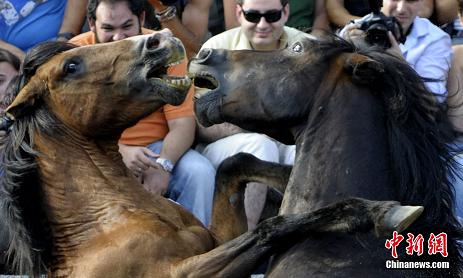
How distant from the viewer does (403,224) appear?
154 inches

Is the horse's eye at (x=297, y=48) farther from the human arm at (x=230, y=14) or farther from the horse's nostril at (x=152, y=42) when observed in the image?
the human arm at (x=230, y=14)

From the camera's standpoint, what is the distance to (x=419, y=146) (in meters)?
4.26

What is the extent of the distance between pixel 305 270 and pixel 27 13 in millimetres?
4070

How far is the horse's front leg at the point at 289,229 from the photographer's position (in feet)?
12.9

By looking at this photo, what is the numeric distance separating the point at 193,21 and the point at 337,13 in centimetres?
Result: 108

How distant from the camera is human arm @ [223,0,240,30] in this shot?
7734 mm

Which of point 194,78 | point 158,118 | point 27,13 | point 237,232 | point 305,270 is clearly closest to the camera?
point 305,270

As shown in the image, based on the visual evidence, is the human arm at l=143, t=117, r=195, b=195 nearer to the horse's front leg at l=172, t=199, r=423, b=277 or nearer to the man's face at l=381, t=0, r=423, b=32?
the man's face at l=381, t=0, r=423, b=32

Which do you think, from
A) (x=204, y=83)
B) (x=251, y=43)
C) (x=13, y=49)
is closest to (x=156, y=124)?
(x=251, y=43)

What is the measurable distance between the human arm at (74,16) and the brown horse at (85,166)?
2692mm

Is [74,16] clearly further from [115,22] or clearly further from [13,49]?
[115,22]

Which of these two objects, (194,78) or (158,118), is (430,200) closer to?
(194,78)

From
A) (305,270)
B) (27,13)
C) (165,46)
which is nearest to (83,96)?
(165,46)

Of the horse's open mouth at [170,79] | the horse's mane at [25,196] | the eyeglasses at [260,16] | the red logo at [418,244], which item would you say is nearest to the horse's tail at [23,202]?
the horse's mane at [25,196]
